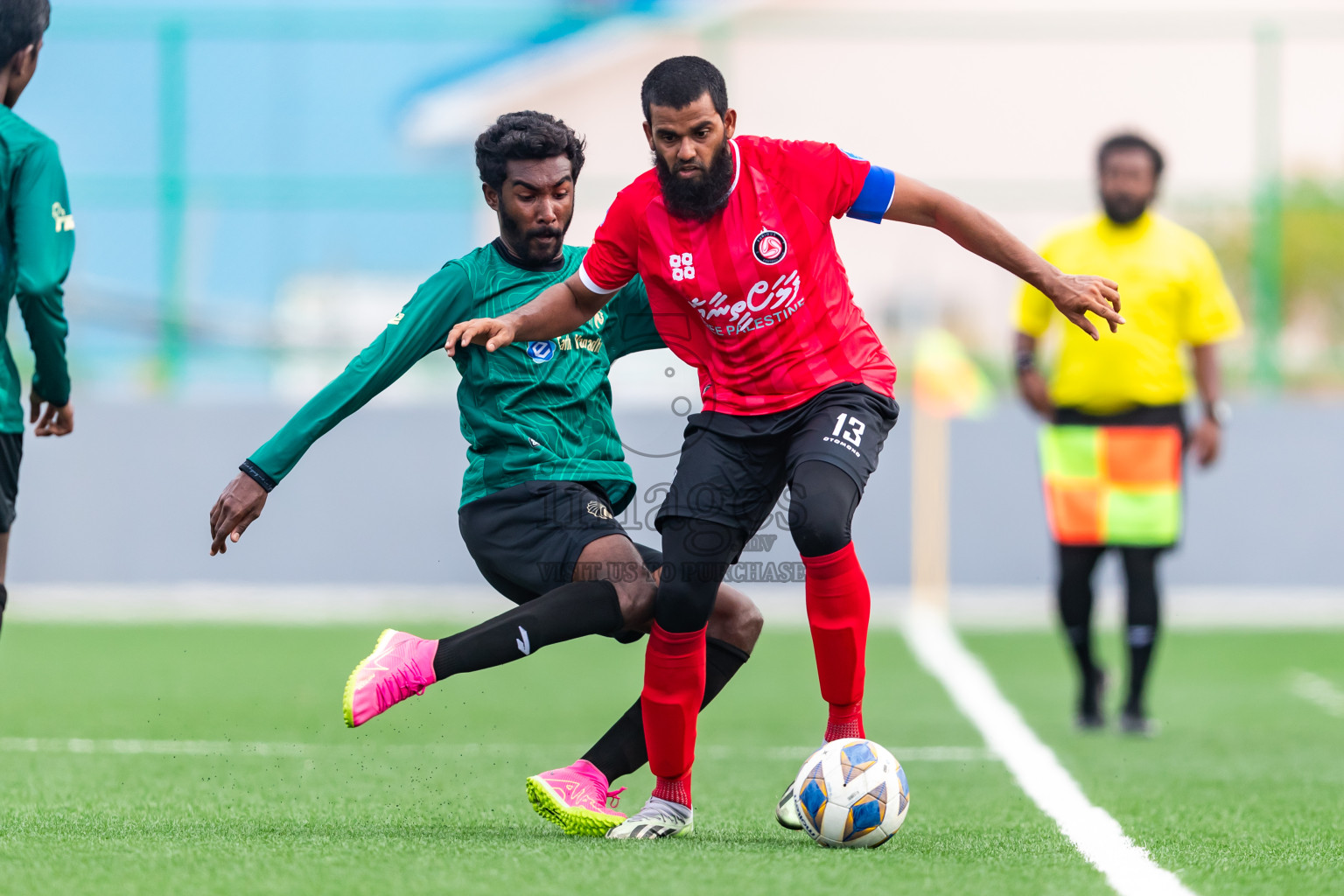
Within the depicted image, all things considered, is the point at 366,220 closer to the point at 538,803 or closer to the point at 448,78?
the point at 448,78

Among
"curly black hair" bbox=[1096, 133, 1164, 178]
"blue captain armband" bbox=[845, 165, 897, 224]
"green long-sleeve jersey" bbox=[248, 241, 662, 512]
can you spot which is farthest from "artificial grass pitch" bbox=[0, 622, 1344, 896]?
"curly black hair" bbox=[1096, 133, 1164, 178]

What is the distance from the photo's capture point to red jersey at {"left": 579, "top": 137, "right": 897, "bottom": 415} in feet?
14.0

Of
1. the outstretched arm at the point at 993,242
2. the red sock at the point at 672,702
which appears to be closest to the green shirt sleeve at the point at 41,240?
the red sock at the point at 672,702

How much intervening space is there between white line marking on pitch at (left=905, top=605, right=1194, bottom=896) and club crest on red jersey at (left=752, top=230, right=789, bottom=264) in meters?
1.69

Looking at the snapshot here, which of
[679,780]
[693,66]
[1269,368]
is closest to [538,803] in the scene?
[679,780]

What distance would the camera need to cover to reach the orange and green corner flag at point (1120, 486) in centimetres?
719

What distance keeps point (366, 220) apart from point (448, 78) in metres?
1.74

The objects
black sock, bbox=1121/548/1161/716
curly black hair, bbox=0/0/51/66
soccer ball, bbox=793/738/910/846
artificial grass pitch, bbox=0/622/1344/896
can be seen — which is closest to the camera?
artificial grass pitch, bbox=0/622/1344/896

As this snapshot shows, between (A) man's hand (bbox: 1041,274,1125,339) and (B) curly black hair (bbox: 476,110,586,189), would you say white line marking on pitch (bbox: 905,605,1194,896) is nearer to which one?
(A) man's hand (bbox: 1041,274,1125,339)

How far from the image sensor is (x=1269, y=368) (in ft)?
41.6

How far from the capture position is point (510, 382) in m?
4.51

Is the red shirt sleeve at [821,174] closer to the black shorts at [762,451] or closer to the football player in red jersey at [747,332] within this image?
the football player in red jersey at [747,332]

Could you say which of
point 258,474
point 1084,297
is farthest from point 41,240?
point 1084,297

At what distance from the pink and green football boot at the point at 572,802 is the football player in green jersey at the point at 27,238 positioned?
1626mm
